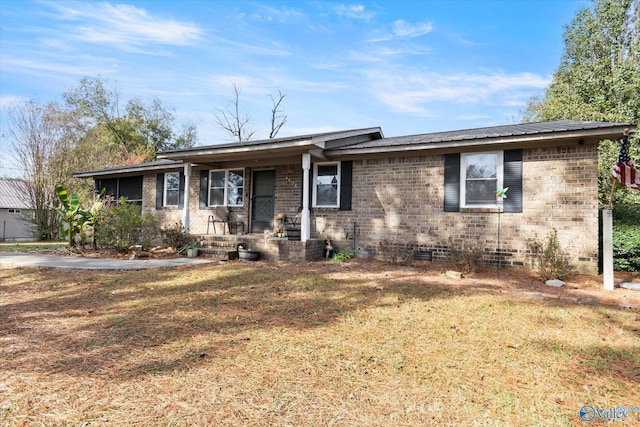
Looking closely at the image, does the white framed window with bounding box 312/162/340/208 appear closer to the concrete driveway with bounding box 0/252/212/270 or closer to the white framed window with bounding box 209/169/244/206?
the white framed window with bounding box 209/169/244/206

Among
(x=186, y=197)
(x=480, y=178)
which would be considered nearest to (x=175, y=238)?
(x=186, y=197)

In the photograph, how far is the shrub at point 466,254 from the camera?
758 cm

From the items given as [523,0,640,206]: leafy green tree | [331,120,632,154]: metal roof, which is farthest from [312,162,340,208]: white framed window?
[523,0,640,206]: leafy green tree

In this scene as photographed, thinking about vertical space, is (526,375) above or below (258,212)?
below

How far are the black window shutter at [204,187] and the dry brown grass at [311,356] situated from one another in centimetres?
728

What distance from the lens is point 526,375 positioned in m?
2.79

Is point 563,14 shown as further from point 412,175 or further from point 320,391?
point 320,391

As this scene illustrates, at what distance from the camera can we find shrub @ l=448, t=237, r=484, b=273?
7580mm

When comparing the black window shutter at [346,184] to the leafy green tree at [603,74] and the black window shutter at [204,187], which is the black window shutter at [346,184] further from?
the leafy green tree at [603,74]

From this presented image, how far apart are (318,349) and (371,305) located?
1.73m

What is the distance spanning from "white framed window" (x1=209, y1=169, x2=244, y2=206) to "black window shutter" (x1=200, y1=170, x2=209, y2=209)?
18 centimetres

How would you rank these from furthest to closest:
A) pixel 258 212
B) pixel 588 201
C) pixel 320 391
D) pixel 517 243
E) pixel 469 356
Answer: pixel 258 212 < pixel 517 243 < pixel 588 201 < pixel 469 356 < pixel 320 391

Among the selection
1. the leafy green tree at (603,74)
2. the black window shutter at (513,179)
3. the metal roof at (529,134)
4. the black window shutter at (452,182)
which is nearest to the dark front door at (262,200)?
the metal roof at (529,134)

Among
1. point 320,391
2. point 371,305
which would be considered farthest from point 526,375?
point 371,305
